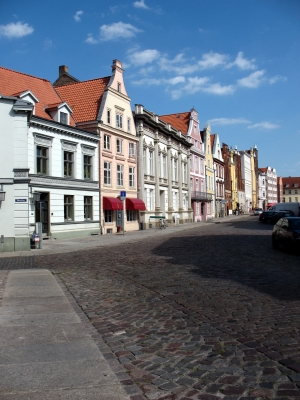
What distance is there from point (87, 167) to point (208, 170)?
35.5 meters

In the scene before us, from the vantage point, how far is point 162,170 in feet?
144

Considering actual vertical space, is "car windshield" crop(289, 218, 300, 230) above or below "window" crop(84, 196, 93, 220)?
below

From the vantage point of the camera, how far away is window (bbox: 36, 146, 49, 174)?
2533 cm

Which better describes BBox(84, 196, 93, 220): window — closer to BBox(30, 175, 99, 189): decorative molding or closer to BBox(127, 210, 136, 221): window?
BBox(30, 175, 99, 189): decorative molding

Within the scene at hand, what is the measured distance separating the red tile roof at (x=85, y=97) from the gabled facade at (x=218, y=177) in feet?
118

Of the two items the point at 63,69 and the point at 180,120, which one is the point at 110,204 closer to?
the point at 63,69

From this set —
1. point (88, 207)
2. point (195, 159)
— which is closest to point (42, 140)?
point (88, 207)

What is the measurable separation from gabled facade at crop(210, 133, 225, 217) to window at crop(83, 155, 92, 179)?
3874cm

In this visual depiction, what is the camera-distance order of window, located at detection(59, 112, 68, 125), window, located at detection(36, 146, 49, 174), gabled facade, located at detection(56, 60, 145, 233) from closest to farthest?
window, located at detection(36, 146, 49, 174)
window, located at detection(59, 112, 68, 125)
gabled facade, located at detection(56, 60, 145, 233)

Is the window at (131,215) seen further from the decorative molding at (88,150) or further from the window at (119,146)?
the decorative molding at (88,150)

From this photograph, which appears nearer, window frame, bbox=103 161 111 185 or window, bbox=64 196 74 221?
window, bbox=64 196 74 221

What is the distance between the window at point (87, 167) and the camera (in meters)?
30.1

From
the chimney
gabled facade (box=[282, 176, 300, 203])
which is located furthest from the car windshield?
gabled facade (box=[282, 176, 300, 203])

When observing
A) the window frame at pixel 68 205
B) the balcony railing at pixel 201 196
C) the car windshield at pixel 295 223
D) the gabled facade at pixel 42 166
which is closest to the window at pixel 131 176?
the gabled facade at pixel 42 166
